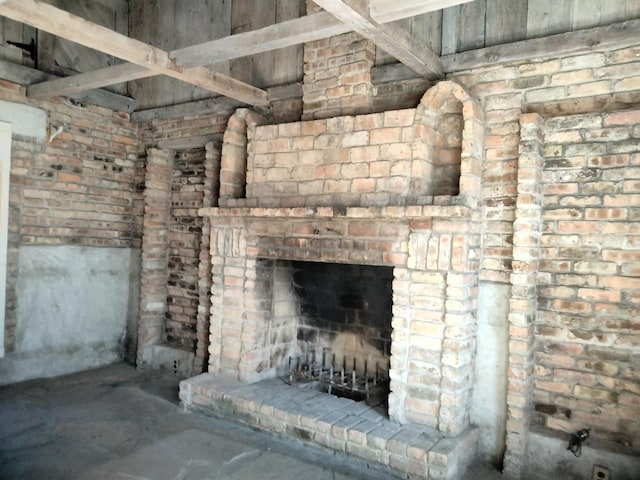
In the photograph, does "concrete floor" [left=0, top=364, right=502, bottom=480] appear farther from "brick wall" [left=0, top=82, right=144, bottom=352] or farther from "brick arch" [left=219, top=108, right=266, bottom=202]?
"brick arch" [left=219, top=108, right=266, bottom=202]

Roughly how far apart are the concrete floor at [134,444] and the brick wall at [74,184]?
1.07 m

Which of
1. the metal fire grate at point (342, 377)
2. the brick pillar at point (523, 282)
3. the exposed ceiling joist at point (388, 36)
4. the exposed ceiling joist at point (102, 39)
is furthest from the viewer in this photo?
the metal fire grate at point (342, 377)

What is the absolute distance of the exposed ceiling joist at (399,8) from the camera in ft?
8.51

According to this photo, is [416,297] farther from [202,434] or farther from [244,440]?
[202,434]

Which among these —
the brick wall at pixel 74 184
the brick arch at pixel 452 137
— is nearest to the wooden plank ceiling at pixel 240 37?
the brick arch at pixel 452 137

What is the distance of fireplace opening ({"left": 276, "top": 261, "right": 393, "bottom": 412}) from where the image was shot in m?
4.21

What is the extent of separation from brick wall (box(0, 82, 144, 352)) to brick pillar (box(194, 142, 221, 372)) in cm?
112

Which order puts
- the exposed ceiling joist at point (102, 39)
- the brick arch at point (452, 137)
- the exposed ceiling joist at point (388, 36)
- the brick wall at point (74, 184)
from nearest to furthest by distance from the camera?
1. the exposed ceiling joist at point (388, 36)
2. the exposed ceiling joist at point (102, 39)
3. the brick arch at point (452, 137)
4. the brick wall at point (74, 184)

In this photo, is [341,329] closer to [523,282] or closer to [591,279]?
[523,282]

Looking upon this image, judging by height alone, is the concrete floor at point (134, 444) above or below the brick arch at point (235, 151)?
below

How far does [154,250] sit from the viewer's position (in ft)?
18.0

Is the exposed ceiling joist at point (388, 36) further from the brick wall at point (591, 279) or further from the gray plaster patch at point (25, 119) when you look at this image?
the gray plaster patch at point (25, 119)

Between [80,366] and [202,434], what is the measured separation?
228 centimetres

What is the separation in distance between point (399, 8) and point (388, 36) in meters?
0.29
